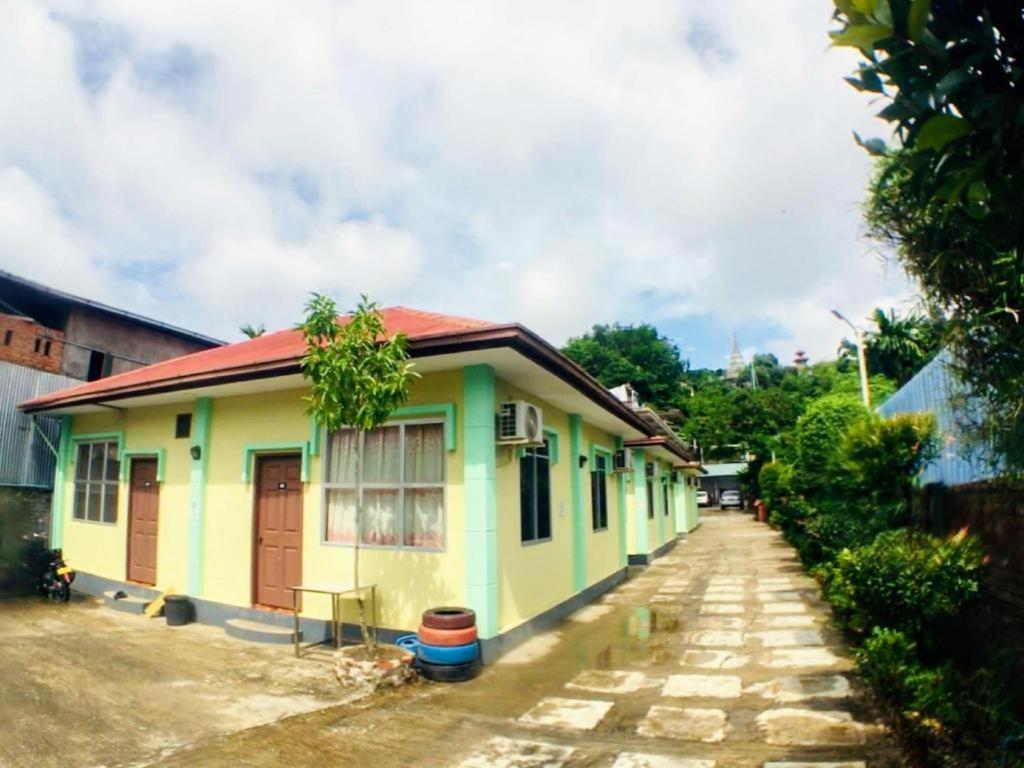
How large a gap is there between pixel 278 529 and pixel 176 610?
1829 mm

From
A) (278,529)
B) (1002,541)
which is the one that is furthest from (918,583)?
(278,529)

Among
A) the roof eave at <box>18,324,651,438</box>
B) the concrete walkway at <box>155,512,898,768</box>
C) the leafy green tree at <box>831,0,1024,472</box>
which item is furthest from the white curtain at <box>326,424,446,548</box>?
the leafy green tree at <box>831,0,1024,472</box>

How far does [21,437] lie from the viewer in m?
11.8

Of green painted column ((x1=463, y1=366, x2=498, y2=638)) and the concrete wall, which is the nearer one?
green painted column ((x1=463, y1=366, x2=498, y2=638))

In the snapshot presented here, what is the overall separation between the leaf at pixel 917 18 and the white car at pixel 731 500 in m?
47.8

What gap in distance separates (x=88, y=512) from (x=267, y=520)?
4975 mm

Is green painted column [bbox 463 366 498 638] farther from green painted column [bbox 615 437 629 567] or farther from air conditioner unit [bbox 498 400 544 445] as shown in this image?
green painted column [bbox 615 437 629 567]

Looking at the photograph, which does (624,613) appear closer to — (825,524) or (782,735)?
(825,524)

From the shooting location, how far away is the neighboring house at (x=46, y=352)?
465 inches

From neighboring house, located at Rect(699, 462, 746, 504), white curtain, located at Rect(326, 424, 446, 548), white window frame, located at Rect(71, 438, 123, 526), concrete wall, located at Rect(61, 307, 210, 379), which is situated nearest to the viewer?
white curtain, located at Rect(326, 424, 446, 548)

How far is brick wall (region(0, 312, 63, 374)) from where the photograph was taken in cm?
1348

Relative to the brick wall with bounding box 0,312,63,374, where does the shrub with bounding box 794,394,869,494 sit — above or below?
below

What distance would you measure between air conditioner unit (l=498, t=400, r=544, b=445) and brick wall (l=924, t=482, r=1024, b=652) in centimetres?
415

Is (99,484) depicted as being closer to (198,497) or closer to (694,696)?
(198,497)
